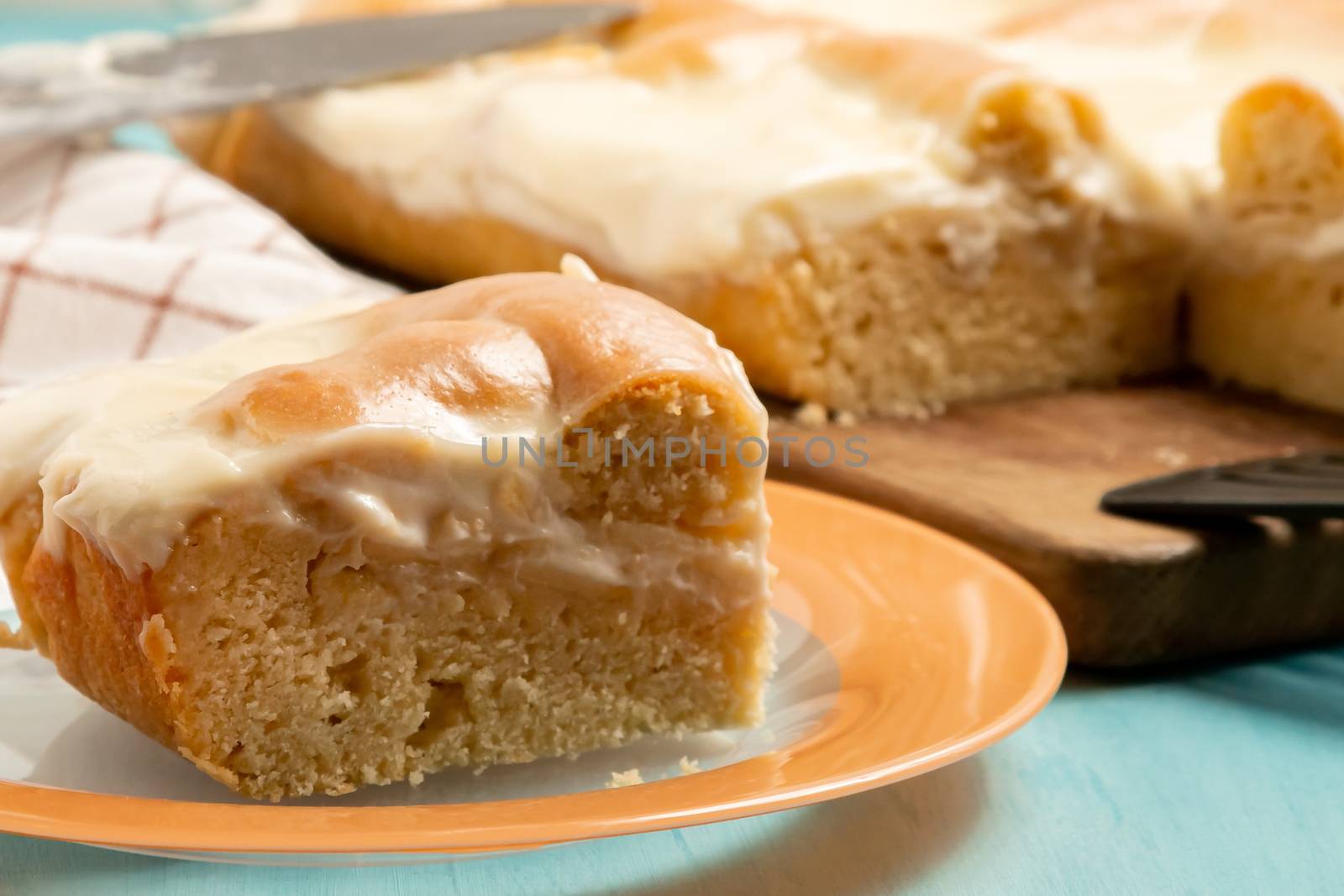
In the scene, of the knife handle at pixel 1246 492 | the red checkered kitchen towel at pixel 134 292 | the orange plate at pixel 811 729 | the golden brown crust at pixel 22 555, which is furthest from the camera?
the red checkered kitchen towel at pixel 134 292

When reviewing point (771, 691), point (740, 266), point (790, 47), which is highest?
point (790, 47)

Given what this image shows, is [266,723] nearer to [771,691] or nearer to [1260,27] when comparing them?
[771,691]

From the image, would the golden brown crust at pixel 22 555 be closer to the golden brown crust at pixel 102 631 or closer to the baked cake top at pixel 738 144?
the golden brown crust at pixel 102 631

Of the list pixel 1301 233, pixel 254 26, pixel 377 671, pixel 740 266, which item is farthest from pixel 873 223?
pixel 254 26

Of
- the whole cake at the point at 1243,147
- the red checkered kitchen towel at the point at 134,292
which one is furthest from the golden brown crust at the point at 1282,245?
the red checkered kitchen towel at the point at 134,292

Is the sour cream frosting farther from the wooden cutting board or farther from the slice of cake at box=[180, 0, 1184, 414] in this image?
the slice of cake at box=[180, 0, 1184, 414]

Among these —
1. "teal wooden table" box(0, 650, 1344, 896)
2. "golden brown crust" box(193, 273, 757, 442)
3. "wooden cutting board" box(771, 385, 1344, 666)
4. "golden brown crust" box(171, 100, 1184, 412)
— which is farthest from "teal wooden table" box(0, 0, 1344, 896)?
"golden brown crust" box(171, 100, 1184, 412)
